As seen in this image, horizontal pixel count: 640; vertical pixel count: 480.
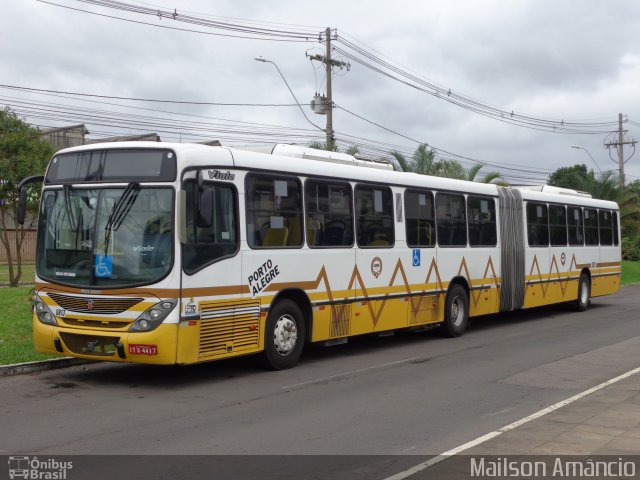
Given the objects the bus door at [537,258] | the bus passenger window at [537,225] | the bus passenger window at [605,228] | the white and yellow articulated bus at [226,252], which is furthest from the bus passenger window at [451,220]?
the bus passenger window at [605,228]

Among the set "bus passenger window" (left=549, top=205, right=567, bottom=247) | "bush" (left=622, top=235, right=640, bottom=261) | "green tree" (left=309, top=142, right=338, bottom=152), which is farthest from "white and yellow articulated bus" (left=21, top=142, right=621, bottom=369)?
"bush" (left=622, top=235, right=640, bottom=261)

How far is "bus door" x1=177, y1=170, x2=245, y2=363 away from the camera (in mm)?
10133

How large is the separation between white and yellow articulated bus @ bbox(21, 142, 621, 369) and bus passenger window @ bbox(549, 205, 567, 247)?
5.79m

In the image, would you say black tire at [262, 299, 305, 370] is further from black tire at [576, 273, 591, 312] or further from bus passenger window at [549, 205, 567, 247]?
black tire at [576, 273, 591, 312]

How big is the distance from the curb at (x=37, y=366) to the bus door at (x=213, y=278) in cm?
280

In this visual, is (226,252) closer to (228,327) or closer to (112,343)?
(228,327)

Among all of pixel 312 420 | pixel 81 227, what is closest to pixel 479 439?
pixel 312 420

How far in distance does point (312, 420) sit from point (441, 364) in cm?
461

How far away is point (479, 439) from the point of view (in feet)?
24.7

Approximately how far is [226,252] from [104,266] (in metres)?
1.54

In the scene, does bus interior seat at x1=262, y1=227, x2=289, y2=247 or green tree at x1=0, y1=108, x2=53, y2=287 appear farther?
green tree at x1=0, y1=108, x2=53, y2=287

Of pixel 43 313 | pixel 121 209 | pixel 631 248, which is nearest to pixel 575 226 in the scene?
pixel 121 209

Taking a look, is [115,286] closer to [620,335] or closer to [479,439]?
[479,439]
